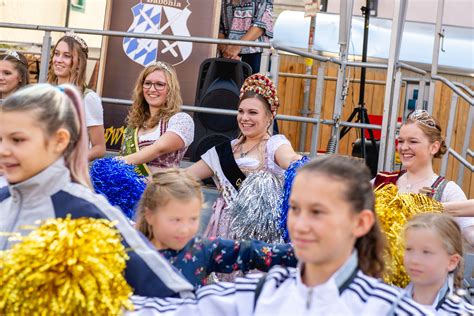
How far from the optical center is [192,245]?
3.63 metres

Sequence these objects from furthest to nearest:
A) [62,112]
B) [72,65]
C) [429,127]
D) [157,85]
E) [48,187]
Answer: [72,65], [157,85], [429,127], [62,112], [48,187]

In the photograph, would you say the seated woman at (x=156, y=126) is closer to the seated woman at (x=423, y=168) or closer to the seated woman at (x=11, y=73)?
the seated woman at (x=11, y=73)

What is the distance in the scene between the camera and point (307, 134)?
39.6ft

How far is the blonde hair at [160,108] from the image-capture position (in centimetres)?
576

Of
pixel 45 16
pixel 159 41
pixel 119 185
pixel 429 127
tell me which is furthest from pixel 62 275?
pixel 45 16

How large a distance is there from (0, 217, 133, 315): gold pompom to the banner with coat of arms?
4.78 m

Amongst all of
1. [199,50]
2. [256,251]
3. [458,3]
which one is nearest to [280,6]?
[458,3]

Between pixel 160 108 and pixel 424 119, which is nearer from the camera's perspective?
pixel 424 119

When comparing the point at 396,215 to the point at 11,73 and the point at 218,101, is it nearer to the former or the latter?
the point at 218,101

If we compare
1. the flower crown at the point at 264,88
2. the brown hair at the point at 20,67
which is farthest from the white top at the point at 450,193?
the brown hair at the point at 20,67

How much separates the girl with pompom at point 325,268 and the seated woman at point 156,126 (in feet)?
8.40

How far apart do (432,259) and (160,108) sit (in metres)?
2.34

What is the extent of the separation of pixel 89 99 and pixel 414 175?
6.58ft

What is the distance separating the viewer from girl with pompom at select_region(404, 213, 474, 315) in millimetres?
3893
